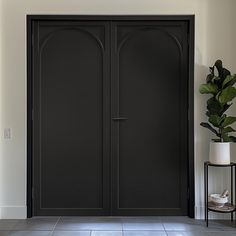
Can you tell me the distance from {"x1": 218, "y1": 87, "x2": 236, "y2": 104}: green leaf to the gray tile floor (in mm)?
1394

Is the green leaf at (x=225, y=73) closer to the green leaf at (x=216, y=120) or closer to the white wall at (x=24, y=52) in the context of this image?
the white wall at (x=24, y=52)

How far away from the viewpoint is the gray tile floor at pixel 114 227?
11.8ft

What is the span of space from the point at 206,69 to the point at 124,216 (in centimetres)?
200

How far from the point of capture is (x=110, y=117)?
13.6 ft

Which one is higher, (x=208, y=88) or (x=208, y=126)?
(x=208, y=88)

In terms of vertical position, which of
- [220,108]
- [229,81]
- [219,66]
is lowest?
[220,108]

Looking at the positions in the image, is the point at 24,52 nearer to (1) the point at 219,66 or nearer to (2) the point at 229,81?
(1) the point at 219,66

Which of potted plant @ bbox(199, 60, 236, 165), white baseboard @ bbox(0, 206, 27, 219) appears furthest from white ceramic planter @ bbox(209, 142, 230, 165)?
white baseboard @ bbox(0, 206, 27, 219)

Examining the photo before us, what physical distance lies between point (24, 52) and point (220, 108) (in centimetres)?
234

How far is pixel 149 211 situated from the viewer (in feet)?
13.6

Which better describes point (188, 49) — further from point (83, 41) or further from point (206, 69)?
point (83, 41)

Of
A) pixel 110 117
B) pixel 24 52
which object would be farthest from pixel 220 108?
pixel 24 52

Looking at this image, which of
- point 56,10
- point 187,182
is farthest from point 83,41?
point 187,182

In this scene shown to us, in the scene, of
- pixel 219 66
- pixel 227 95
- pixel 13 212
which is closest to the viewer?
pixel 227 95
